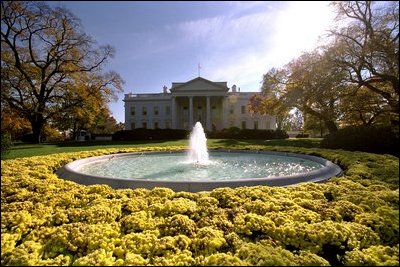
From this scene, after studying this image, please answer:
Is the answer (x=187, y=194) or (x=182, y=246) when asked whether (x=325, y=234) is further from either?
(x=187, y=194)

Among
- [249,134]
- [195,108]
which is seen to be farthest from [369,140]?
[195,108]

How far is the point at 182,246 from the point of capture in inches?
128

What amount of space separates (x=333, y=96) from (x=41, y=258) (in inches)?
915

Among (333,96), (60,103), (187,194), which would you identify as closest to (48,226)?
(187,194)

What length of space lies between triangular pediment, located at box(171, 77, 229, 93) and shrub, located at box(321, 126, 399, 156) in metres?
34.2

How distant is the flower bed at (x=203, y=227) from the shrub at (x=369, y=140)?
1094 centimetres

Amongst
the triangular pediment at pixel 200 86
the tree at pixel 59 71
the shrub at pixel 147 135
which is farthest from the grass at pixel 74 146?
the triangular pediment at pixel 200 86

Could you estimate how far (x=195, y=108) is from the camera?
56.9 m

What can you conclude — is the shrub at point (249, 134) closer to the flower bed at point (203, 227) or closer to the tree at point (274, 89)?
the tree at point (274, 89)

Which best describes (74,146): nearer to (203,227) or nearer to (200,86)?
(203,227)

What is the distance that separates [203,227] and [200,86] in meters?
47.3

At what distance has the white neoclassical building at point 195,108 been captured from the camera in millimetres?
50094

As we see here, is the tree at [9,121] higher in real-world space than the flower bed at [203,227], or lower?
higher

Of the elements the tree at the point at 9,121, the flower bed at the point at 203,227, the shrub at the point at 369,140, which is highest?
the tree at the point at 9,121
